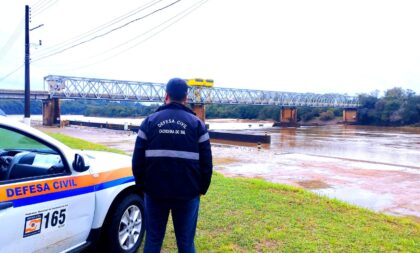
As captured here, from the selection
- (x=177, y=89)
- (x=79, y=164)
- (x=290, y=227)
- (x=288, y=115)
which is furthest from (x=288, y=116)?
(x=177, y=89)

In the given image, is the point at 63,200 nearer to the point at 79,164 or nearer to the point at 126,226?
the point at 79,164

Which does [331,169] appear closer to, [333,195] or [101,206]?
[333,195]

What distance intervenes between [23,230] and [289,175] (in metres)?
10.9

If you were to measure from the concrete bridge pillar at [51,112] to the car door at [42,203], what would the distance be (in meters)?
56.3

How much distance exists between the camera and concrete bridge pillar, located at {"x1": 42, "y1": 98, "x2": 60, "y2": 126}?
182 ft

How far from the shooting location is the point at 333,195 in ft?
31.6

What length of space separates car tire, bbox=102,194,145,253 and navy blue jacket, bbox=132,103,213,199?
1059mm

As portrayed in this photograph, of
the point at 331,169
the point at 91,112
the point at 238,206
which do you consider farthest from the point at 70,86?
the point at 91,112

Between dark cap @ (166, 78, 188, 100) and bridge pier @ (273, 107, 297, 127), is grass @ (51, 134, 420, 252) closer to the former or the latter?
dark cap @ (166, 78, 188, 100)

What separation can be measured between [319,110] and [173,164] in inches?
4302

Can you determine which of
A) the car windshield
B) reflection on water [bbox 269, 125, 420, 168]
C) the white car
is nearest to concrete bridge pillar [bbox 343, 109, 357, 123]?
reflection on water [bbox 269, 125, 420, 168]

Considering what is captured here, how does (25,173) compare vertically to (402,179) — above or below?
above

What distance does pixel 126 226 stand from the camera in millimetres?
4012

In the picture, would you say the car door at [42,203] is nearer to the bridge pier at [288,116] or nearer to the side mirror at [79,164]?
the side mirror at [79,164]
